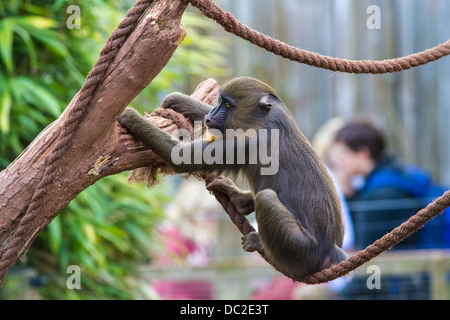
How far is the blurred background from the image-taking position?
15.0ft

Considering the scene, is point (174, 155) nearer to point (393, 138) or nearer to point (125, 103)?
point (125, 103)

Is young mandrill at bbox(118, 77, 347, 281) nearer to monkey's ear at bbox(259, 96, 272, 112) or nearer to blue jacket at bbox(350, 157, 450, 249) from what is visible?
monkey's ear at bbox(259, 96, 272, 112)

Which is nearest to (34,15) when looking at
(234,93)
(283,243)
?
(234,93)

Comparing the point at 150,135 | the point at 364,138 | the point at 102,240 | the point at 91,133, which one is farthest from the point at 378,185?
the point at 91,133

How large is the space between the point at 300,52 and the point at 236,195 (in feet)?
2.92

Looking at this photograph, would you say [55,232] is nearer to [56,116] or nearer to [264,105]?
[56,116]

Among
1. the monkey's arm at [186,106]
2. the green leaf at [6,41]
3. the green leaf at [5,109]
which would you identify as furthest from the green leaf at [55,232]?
the monkey's arm at [186,106]

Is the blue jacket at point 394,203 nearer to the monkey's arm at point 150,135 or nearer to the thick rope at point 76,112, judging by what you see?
the monkey's arm at point 150,135

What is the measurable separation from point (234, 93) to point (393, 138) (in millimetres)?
4988

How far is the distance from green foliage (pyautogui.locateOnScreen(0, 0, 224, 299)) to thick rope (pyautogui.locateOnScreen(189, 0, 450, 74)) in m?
2.11

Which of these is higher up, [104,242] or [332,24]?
[332,24]

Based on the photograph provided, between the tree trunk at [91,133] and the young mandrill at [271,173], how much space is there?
12.9 inches

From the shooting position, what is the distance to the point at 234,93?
3092 millimetres

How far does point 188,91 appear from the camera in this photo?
8.34 meters
